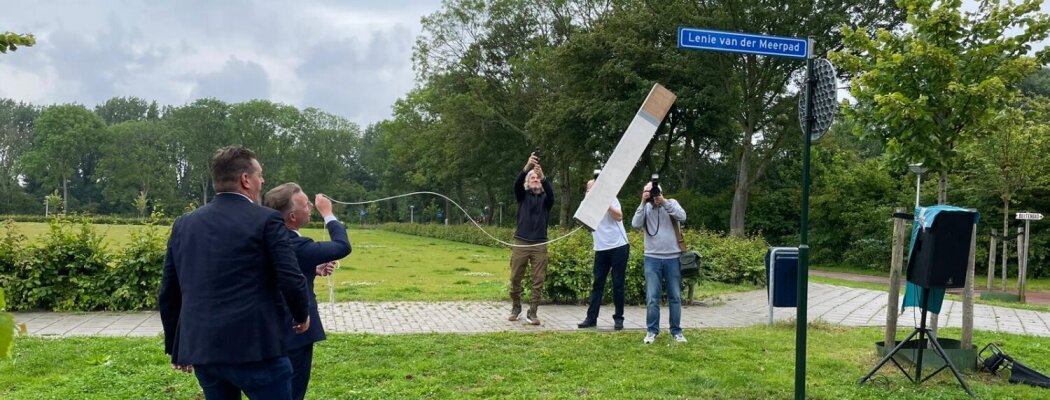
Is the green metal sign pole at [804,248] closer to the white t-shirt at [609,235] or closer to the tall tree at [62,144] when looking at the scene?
the white t-shirt at [609,235]

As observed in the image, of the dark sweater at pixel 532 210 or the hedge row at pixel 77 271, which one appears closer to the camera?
the dark sweater at pixel 532 210

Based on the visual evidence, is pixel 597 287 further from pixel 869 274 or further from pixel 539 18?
pixel 539 18

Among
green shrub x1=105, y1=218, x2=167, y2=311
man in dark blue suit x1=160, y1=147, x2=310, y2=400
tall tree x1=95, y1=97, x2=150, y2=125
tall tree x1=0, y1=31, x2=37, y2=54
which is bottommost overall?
green shrub x1=105, y1=218, x2=167, y2=311

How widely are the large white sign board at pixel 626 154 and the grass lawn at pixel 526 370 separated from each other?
133cm

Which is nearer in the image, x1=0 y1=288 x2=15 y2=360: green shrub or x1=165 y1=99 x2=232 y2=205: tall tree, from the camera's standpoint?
x1=0 y1=288 x2=15 y2=360: green shrub

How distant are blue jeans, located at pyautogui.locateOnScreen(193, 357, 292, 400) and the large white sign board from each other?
3.56 m

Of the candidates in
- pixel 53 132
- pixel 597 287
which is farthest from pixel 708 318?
pixel 53 132

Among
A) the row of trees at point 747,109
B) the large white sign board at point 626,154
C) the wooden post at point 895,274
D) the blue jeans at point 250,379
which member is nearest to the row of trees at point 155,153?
the row of trees at point 747,109

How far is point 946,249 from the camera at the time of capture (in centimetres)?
519

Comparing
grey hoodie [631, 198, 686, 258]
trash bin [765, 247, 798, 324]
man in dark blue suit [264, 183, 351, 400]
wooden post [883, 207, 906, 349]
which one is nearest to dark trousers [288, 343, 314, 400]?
man in dark blue suit [264, 183, 351, 400]

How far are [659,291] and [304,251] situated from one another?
175 inches

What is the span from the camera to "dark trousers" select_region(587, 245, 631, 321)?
25.9ft

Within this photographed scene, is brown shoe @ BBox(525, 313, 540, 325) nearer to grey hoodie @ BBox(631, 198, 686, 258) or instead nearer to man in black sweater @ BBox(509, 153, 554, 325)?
man in black sweater @ BBox(509, 153, 554, 325)

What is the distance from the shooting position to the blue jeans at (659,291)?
7039 millimetres
